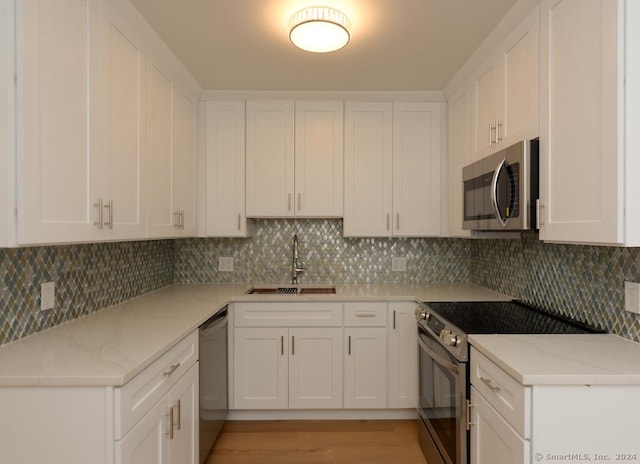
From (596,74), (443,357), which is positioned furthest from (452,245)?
(596,74)

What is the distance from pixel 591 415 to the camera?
1224mm

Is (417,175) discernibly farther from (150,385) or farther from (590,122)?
(150,385)

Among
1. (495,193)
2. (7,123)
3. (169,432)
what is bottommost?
(169,432)

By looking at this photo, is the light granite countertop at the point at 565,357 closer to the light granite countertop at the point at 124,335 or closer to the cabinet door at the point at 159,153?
the light granite countertop at the point at 124,335

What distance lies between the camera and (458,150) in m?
2.75

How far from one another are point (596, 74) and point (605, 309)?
972mm

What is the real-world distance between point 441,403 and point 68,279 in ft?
6.24

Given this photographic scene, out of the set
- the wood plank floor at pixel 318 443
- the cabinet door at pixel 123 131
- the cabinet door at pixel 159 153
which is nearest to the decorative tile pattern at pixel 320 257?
the cabinet door at pixel 159 153

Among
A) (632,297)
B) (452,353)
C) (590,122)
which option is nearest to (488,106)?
(590,122)

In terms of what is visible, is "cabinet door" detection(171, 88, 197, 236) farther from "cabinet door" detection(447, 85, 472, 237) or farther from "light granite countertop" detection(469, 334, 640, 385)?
"light granite countertop" detection(469, 334, 640, 385)

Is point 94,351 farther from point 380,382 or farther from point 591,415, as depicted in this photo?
point 380,382

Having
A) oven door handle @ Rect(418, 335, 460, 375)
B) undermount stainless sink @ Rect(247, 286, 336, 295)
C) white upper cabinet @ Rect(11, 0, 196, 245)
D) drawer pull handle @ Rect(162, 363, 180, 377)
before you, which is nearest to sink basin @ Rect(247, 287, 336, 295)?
undermount stainless sink @ Rect(247, 286, 336, 295)

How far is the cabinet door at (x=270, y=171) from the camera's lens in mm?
3000

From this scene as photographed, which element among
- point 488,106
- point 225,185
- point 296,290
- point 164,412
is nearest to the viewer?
point 164,412
